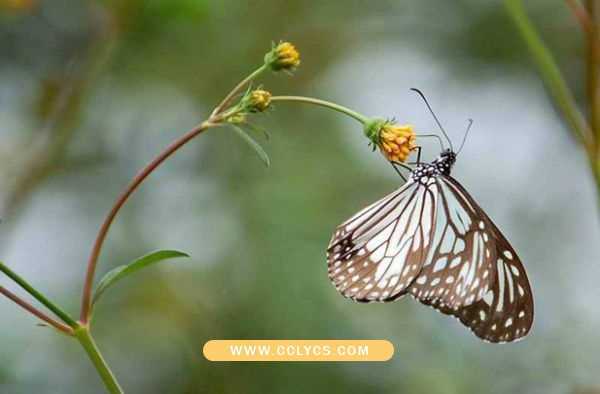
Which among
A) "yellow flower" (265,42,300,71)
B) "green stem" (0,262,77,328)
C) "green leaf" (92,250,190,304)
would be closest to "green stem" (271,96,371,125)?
"yellow flower" (265,42,300,71)

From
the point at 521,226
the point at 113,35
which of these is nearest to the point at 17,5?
the point at 113,35

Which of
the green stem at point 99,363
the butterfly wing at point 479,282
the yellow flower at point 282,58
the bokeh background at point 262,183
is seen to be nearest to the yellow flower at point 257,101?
the yellow flower at point 282,58

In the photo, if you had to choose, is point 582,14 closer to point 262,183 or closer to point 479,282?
point 479,282

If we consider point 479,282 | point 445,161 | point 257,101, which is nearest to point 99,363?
point 257,101

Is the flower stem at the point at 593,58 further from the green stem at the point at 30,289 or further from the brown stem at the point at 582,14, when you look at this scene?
the green stem at the point at 30,289

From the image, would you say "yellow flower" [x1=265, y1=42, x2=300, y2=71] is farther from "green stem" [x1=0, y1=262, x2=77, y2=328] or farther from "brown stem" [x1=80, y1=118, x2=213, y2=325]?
"green stem" [x1=0, y1=262, x2=77, y2=328]

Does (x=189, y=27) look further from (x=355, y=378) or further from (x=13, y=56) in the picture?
(x=355, y=378)
